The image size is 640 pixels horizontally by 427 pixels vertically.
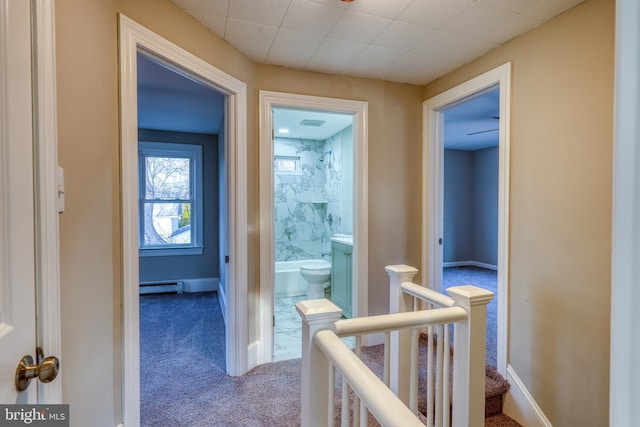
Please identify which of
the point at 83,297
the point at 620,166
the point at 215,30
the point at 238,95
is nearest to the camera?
the point at 620,166

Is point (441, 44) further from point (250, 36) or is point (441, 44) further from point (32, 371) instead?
point (32, 371)

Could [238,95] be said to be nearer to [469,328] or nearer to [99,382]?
[99,382]

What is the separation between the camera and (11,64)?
726mm

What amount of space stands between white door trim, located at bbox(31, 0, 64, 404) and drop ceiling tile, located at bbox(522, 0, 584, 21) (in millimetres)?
2255

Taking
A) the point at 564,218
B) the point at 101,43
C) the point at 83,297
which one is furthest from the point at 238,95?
the point at 564,218

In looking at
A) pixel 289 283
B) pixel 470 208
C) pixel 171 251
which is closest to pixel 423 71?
pixel 289 283

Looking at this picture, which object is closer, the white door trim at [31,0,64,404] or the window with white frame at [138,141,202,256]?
the white door trim at [31,0,64,404]

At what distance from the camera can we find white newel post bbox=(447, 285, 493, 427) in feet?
4.52

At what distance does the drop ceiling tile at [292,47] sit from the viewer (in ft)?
6.87

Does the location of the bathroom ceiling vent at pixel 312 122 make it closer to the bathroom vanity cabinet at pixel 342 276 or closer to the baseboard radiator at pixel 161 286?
the bathroom vanity cabinet at pixel 342 276

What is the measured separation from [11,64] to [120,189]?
845 millimetres

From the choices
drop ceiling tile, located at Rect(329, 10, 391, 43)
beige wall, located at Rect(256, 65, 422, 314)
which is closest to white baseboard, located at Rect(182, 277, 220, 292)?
beige wall, located at Rect(256, 65, 422, 314)

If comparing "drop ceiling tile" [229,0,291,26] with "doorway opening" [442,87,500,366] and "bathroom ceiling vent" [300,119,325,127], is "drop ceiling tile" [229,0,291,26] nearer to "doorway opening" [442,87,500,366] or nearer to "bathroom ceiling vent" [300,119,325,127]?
"bathroom ceiling vent" [300,119,325,127]

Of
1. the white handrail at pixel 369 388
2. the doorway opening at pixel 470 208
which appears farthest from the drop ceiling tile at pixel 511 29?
the doorway opening at pixel 470 208
